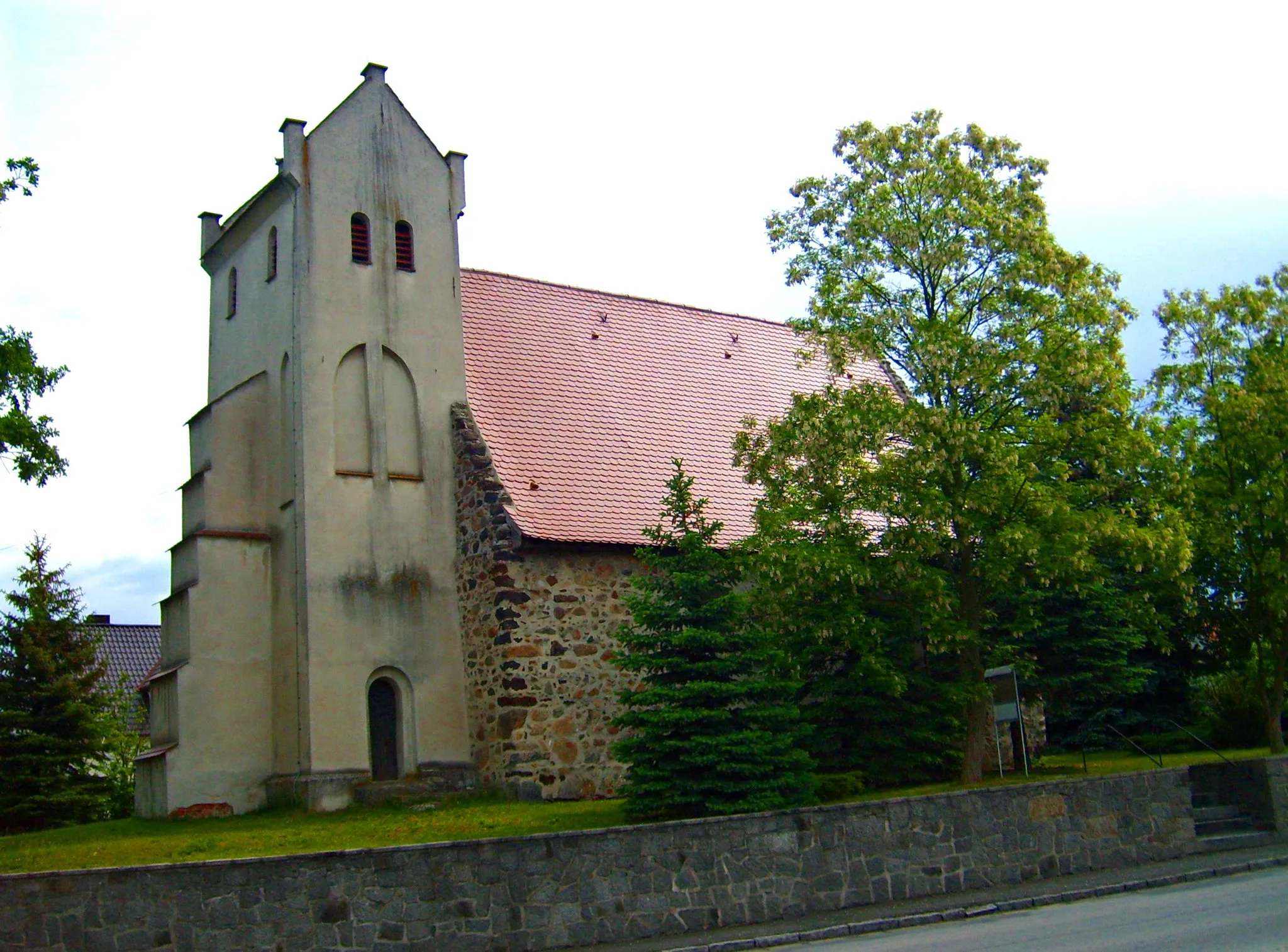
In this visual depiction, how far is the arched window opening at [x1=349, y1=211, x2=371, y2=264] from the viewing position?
21828 millimetres

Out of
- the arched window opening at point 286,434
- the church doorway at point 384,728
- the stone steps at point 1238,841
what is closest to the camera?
the stone steps at point 1238,841

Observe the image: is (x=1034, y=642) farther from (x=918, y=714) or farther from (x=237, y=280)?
(x=237, y=280)

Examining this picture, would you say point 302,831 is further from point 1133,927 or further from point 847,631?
point 1133,927

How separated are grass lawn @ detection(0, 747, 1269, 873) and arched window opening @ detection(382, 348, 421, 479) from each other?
578 cm

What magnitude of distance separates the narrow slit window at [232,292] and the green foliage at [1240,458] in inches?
672

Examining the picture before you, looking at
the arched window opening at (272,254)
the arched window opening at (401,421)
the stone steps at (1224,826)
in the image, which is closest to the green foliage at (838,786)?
the stone steps at (1224,826)

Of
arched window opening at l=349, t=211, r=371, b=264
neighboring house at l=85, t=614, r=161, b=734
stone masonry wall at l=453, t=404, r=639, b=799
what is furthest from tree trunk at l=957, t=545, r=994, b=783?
neighboring house at l=85, t=614, r=161, b=734

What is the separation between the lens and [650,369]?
88.8ft

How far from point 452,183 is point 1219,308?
14797mm

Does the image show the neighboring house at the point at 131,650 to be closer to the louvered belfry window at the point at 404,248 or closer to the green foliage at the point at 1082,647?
the louvered belfry window at the point at 404,248

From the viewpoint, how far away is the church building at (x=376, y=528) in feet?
64.3

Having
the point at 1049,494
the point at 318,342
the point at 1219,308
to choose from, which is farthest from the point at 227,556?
the point at 1219,308

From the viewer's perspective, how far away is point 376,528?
67.7 feet

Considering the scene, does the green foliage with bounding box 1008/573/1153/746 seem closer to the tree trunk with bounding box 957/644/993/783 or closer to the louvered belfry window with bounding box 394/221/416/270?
the tree trunk with bounding box 957/644/993/783
